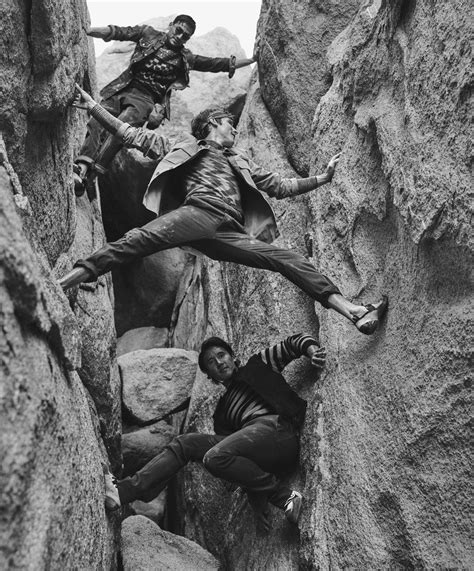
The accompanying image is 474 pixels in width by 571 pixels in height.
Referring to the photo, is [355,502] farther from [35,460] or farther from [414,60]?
[414,60]

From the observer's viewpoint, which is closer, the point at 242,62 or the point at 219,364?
the point at 219,364

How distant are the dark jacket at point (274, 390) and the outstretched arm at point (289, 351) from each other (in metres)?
0.15

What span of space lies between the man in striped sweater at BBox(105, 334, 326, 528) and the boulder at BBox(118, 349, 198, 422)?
2939 mm

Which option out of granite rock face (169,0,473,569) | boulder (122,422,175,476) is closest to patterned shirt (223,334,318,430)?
granite rock face (169,0,473,569)

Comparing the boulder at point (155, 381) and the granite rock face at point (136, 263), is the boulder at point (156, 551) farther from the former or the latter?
the granite rock face at point (136, 263)

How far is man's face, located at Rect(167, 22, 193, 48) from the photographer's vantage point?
10648 mm

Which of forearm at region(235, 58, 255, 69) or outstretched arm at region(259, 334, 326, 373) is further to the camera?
forearm at region(235, 58, 255, 69)

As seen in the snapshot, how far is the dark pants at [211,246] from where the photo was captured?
687cm

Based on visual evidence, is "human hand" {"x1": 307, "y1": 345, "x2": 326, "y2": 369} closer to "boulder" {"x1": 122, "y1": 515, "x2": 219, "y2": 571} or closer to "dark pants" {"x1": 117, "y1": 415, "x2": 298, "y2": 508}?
"dark pants" {"x1": 117, "y1": 415, "x2": 298, "y2": 508}

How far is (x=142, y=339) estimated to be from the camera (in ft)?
43.8

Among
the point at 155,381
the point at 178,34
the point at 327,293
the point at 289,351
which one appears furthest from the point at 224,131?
the point at 155,381

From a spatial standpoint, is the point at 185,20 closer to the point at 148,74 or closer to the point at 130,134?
the point at 148,74

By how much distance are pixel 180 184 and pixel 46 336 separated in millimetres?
3824

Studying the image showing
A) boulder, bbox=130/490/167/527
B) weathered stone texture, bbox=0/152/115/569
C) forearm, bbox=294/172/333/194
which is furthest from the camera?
boulder, bbox=130/490/167/527
